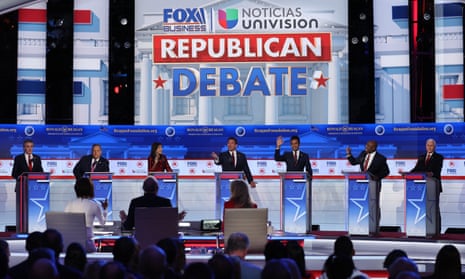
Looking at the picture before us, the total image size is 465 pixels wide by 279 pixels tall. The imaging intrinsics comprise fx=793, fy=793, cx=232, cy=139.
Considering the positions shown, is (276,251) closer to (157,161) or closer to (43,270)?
(43,270)

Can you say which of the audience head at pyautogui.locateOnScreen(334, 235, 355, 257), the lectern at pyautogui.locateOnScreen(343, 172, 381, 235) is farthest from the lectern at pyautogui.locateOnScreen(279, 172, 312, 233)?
the audience head at pyautogui.locateOnScreen(334, 235, 355, 257)

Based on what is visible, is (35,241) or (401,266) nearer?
(401,266)

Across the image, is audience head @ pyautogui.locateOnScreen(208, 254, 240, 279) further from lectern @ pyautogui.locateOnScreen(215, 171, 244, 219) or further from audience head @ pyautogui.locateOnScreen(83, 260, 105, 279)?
lectern @ pyautogui.locateOnScreen(215, 171, 244, 219)

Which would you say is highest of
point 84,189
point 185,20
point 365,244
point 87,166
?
point 185,20

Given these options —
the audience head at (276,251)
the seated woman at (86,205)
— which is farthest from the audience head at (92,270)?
the seated woman at (86,205)

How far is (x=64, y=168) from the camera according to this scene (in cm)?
1397

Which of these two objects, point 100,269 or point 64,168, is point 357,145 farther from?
point 100,269

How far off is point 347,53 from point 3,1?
6104 millimetres

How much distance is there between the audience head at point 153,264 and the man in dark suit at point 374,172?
6.89 metres

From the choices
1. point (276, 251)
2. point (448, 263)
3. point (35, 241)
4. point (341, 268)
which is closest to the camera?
point (341, 268)

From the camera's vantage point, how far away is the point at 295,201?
35.8 ft

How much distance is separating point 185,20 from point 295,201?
15.2ft

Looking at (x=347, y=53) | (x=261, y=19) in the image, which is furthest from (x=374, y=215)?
(x=261, y=19)

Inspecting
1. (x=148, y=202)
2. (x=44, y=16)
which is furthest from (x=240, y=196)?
(x=44, y=16)
